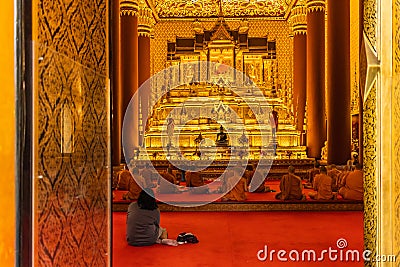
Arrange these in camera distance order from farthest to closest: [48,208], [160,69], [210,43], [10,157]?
[160,69], [210,43], [48,208], [10,157]

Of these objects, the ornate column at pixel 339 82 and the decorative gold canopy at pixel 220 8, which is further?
the decorative gold canopy at pixel 220 8

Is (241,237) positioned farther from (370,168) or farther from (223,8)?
(223,8)

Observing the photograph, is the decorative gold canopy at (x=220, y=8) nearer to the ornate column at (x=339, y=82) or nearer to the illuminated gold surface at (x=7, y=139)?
the ornate column at (x=339, y=82)

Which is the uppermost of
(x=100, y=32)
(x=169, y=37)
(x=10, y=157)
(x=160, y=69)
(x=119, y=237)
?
(x=169, y=37)

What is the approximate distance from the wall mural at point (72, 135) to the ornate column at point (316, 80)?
11.8 metres

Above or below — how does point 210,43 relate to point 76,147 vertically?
above

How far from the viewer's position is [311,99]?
15.1m

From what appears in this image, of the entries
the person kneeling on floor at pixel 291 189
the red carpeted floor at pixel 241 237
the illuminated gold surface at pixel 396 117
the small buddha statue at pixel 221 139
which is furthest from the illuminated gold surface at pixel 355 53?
the illuminated gold surface at pixel 396 117

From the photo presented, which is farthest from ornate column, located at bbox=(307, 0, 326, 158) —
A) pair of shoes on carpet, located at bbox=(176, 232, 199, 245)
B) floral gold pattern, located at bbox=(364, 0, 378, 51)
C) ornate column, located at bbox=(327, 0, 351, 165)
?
floral gold pattern, located at bbox=(364, 0, 378, 51)

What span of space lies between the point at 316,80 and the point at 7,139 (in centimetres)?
1356

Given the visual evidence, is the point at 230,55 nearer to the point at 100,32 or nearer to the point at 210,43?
the point at 210,43

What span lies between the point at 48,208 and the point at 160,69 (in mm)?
18202

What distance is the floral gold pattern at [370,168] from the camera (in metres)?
3.37

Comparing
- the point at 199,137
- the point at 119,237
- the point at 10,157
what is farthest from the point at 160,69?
the point at 10,157
